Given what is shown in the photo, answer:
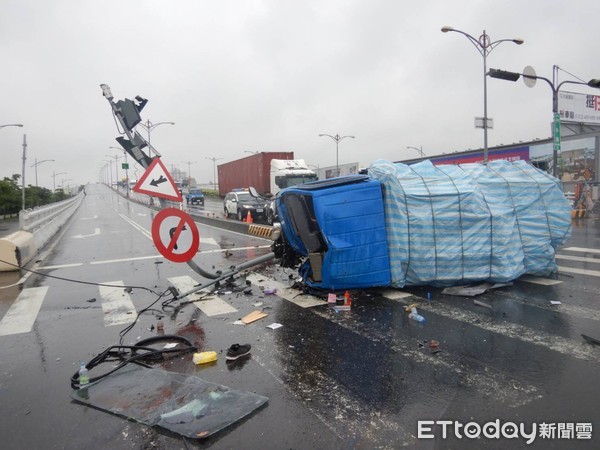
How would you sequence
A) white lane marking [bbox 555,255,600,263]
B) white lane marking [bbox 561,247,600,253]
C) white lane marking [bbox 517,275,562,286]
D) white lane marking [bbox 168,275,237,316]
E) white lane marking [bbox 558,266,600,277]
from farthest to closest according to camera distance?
white lane marking [bbox 561,247,600,253] < white lane marking [bbox 555,255,600,263] < white lane marking [bbox 558,266,600,277] < white lane marking [bbox 517,275,562,286] < white lane marking [bbox 168,275,237,316]

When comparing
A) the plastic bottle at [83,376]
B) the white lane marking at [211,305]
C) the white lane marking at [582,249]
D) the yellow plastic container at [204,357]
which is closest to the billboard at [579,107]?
the white lane marking at [582,249]

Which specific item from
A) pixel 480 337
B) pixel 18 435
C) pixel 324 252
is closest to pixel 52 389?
pixel 18 435

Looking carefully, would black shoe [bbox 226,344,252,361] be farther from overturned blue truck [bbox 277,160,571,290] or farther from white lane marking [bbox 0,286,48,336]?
white lane marking [bbox 0,286,48,336]

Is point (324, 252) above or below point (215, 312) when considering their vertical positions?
above

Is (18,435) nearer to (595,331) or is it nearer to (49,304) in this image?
(49,304)

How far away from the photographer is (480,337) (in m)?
4.80

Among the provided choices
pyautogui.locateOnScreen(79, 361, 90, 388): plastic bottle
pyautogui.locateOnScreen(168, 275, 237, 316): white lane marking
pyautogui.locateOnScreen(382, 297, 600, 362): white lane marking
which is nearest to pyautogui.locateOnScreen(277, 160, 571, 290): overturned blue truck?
pyautogui.locateOnScreen(382, 297, 600, 362): white lane marking

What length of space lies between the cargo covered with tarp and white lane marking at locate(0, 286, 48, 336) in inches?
222

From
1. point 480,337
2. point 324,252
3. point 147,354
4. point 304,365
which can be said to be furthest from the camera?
point 324,252

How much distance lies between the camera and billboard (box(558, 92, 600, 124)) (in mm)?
40281

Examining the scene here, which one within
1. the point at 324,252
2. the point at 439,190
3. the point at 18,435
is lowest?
the point at 18,435

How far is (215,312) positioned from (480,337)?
372 cm

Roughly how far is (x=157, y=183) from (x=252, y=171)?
92.0ft

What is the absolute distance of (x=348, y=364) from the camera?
4.18 meters
